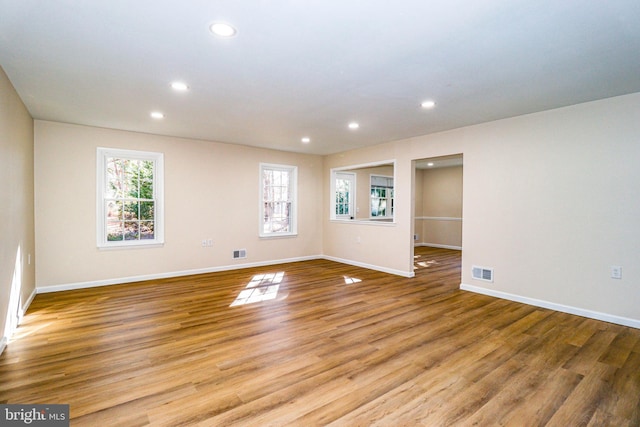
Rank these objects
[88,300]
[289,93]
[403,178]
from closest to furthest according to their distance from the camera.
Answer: [289,93]
[88,300]
[403,178]

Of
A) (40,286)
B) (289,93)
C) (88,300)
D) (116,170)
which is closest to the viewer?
(289,93)

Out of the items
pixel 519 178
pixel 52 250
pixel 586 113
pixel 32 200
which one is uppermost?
pixel 586 113

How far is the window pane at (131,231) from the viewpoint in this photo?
5.18m

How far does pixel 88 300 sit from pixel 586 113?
6625 millimetres

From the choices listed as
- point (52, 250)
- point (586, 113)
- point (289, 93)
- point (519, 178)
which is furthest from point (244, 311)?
point (586, 113)

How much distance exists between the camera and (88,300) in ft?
13.5

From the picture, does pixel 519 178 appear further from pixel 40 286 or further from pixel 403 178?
pixel 40 286

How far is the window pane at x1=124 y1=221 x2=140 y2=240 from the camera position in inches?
204

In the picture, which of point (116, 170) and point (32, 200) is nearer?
point (32, 200)

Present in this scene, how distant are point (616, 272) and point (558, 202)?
3.09 feet

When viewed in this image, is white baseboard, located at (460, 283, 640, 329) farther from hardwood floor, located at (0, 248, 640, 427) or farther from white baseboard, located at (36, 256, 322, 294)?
white baseboard, located at (36, 256, 322, 294)

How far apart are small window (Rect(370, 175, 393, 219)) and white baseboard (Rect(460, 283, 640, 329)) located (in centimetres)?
428

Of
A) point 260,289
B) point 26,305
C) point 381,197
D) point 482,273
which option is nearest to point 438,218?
Result: point 381,197

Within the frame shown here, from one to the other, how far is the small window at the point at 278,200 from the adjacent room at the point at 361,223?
23 cm
